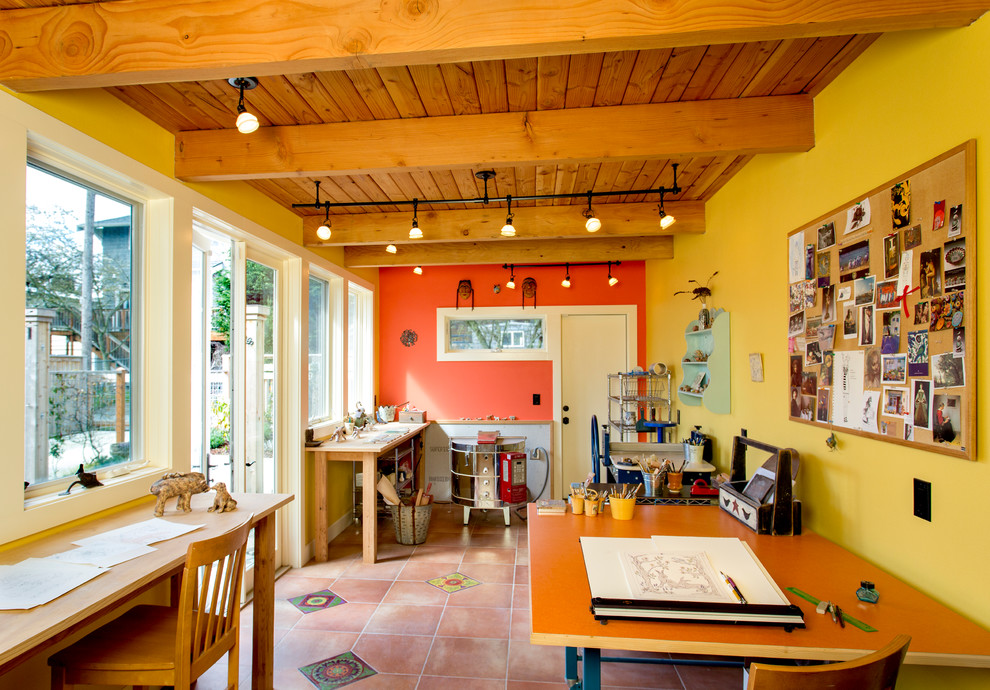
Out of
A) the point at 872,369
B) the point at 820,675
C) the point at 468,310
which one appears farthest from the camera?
the point at 468,310

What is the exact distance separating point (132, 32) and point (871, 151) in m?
2.50

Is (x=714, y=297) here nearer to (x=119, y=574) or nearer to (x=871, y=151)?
(x=871, y=151)

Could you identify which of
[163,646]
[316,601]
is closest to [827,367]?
[163,646]

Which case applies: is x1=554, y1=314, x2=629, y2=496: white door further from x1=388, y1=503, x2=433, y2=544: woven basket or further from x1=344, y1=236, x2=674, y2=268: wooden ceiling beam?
x1=388, y1=503, x2=433, y2=544: woven basket

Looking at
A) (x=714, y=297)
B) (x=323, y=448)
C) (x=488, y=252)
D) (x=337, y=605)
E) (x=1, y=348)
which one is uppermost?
(x=488, y=252)

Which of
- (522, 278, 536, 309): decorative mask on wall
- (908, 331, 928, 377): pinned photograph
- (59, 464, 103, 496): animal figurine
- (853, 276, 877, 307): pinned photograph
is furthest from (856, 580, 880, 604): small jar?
(522, 278, 536, 309): decorative mask on wall

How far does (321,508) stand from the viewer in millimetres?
4109

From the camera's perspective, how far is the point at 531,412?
18.6 feet

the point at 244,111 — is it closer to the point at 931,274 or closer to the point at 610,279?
the point at 931,274

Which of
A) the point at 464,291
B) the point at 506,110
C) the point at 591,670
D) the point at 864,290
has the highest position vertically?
the point at 506,110

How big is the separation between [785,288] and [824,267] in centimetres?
37

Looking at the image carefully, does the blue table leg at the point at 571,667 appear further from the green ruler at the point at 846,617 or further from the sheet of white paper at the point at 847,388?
the sheet of white paper at the point at 847,388

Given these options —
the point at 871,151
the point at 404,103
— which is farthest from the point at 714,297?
the point at 404,103

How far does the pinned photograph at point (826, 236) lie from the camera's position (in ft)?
6.97
